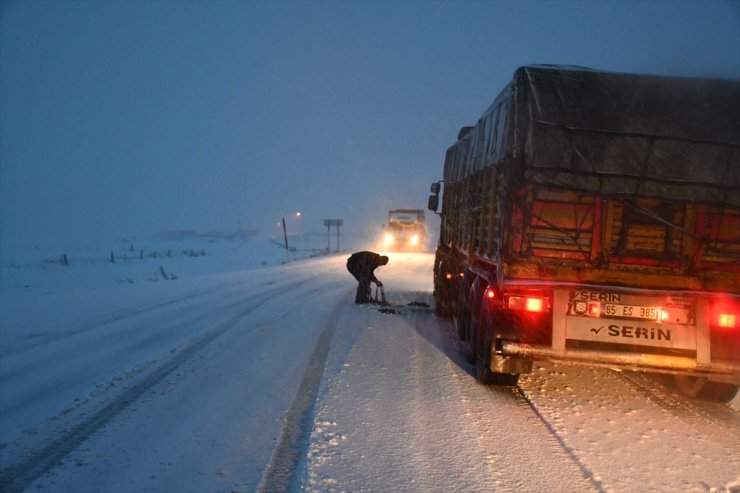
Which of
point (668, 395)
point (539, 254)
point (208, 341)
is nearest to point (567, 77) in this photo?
point (539, 254)

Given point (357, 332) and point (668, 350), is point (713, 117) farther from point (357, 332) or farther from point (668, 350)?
point (357, 332)

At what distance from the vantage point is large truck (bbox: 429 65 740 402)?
4.77 meters

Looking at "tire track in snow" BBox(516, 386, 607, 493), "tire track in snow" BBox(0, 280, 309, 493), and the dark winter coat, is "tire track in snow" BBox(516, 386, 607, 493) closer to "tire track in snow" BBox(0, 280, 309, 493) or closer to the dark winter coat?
"tire track in snow" BBox(0, 280, 309, 493)

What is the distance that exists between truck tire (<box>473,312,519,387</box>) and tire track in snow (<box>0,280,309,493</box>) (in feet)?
12.4

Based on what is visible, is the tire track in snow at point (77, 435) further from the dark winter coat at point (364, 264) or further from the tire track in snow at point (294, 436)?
the dark winter coat at point (364, 264)

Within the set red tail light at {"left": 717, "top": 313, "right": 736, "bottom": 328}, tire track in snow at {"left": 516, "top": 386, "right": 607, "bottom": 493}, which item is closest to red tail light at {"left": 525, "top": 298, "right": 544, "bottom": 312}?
tire track in snow at {"left": 516, "top": 386, "right": 607, "bottom": 493}

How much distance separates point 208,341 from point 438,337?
148 inches

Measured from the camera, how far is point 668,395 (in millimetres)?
5426

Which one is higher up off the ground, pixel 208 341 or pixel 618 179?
pixel 618 179

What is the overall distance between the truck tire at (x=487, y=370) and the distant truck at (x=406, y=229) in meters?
33.0

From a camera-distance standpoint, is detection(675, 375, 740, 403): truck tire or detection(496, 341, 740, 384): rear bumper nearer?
detection(496, 341, 740, 384): rear bumper

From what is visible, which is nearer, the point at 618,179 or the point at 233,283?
the point at 618,179

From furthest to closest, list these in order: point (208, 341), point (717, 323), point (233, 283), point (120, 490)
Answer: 1. point (233, 283)
2. point (208, 341)
3. point (717, 323)
4. point (120, 490)

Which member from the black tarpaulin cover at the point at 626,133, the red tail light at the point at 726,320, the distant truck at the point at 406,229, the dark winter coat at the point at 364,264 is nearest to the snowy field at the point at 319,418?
the red tail light at the point at 726,320
